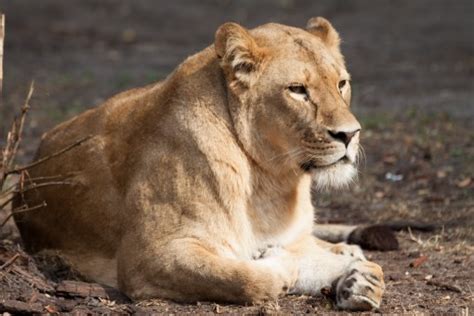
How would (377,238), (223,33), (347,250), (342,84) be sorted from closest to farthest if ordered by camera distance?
(223,33), (342,84), (347,250), (377,238)

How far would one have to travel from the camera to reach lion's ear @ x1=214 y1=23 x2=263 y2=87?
529 centimetres

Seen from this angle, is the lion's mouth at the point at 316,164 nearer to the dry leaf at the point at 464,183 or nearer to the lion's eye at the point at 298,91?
the lion's eye at the point at 298,91

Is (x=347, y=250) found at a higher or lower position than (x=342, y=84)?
lower

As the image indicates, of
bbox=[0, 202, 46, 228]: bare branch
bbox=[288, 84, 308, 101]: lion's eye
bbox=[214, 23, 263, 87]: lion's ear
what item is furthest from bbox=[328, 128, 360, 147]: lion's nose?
bbox=[0, 202, 46, 228]: bare branch

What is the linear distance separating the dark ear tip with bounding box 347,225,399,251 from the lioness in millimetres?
853

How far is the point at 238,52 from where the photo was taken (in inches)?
210

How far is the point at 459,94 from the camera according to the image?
38.1ft

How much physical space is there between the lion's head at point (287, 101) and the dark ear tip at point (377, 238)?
128cm

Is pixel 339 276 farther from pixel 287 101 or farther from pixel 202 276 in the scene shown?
pixel 287 101

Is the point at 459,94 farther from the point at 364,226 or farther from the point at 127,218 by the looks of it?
the point at 127,218

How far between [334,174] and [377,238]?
142 cm

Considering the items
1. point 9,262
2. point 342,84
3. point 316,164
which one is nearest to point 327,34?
point 342,84

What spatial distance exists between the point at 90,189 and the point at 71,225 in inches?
9.4

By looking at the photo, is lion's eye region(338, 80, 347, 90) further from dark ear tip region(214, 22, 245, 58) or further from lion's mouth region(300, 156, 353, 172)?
dark ear tip region(214, 22, 245, 58)
